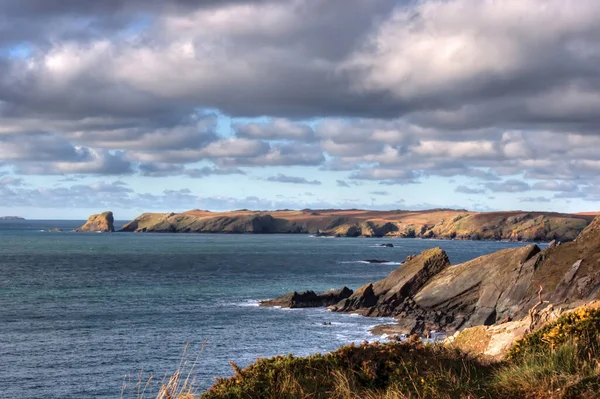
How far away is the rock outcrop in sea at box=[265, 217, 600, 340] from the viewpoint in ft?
162

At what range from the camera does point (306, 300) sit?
74188 mm

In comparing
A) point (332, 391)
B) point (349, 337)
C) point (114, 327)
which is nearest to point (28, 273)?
point (114, 327)

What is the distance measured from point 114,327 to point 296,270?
64.7 meters

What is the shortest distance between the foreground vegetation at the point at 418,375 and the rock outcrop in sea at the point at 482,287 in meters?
35.5

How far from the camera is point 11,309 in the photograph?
69.9 metres

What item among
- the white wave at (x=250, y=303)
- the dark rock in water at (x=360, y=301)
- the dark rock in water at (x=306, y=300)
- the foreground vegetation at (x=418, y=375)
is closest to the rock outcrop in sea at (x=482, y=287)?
the dark rock in water at (x=360, y=301)

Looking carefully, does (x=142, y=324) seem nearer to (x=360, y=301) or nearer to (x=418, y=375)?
(x=360, y=301)

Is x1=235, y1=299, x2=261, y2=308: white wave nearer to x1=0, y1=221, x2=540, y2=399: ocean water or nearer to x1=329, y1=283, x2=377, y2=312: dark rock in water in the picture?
x1=0, y1=221, x2=540, y2=399: ocean water

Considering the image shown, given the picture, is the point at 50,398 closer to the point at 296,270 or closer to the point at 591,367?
the point at 591,367

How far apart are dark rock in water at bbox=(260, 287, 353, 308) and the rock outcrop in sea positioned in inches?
171

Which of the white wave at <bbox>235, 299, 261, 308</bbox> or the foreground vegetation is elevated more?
the foreground vegetation

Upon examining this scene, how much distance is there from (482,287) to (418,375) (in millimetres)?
50338

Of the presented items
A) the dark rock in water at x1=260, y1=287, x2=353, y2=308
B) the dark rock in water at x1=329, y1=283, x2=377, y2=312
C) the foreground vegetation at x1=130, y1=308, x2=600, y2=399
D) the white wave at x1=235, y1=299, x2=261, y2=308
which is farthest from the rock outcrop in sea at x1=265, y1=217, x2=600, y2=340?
the foreground vegetation at x1=130, y1=308, x2=600, y2=399

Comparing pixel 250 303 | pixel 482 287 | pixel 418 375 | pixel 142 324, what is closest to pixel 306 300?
pixel 250 303
